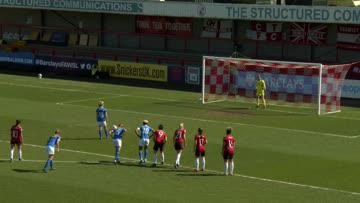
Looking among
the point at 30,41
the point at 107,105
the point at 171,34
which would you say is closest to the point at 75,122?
the point at 107,105

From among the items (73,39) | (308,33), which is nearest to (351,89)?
(308,33)

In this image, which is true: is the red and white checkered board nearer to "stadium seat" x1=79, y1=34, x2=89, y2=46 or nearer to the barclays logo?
the barclays logo

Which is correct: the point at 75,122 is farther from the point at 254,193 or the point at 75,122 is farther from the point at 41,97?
the point at 254,193

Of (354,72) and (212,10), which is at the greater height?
(212,10)

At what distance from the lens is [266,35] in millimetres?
58375

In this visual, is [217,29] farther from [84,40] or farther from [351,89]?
[351,89]

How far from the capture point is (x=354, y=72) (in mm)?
47969

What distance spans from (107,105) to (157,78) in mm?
11643

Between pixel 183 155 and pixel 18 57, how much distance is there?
3582 cm

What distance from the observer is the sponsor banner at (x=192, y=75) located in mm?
53719

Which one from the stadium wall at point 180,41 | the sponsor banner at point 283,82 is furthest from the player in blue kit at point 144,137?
the stadium wall at point 180,41

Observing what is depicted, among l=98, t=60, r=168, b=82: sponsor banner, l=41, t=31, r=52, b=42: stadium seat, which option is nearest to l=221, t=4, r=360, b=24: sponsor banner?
l=98, t=60, r=168, b=82: sponsor banner

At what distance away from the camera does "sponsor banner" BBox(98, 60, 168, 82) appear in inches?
2194

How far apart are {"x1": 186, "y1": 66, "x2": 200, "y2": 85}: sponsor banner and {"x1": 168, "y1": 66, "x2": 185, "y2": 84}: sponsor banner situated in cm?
45
